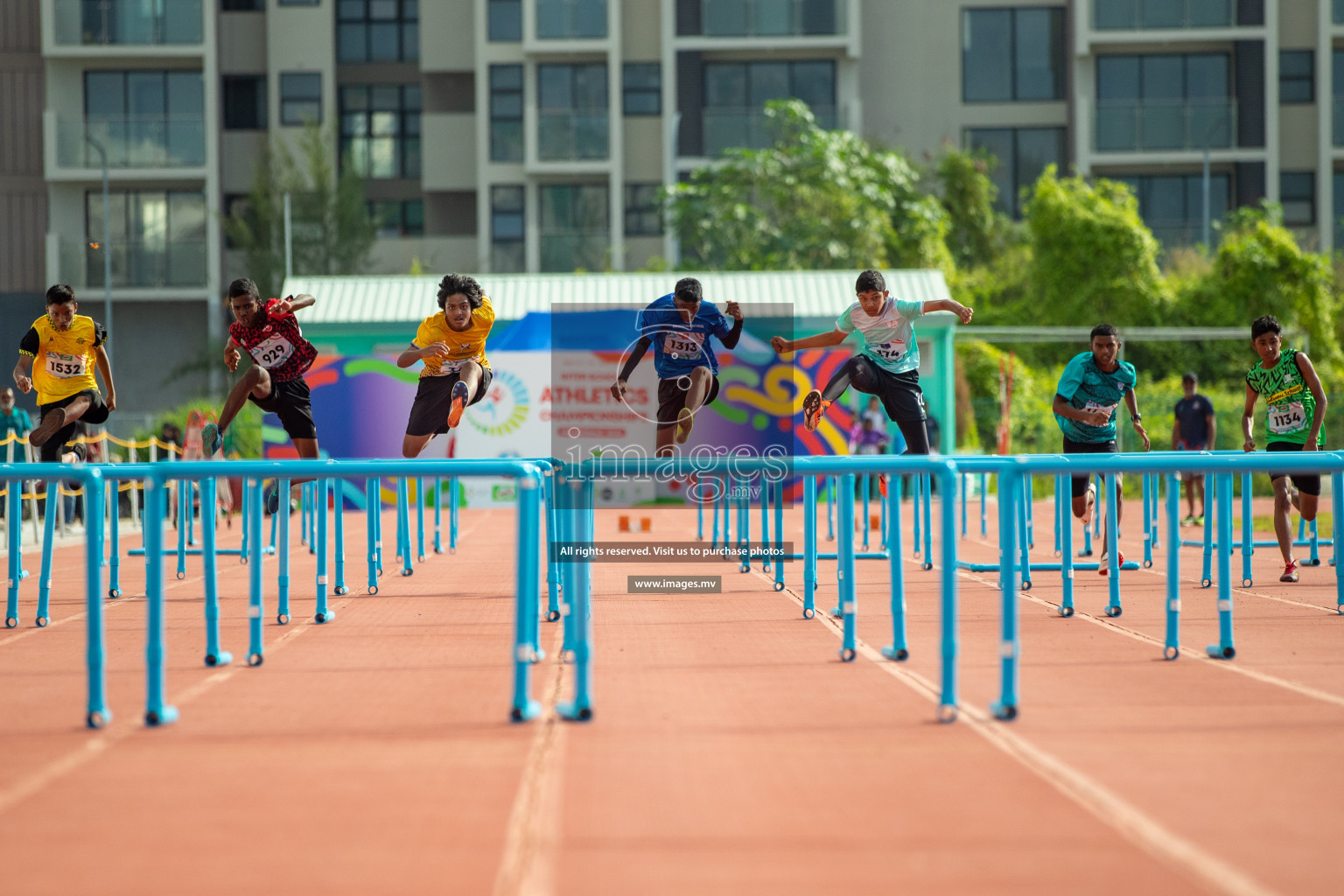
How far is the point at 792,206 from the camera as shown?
34.2m

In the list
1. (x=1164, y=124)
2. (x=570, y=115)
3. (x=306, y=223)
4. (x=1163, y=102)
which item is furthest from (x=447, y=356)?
(x=1163, y=102)

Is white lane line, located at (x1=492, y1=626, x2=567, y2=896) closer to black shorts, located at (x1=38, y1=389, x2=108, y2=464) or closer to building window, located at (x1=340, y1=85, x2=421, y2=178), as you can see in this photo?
black shorts, located at (x1=38, y1=389, x2=108, y2=464)

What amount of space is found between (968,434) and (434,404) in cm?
1973

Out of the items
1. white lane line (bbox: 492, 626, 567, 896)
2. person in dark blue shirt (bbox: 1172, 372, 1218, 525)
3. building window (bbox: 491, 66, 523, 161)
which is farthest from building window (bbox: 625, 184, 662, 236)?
white lane line (bbox: 492, 626, 567, 896)

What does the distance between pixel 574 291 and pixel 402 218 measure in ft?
56.4

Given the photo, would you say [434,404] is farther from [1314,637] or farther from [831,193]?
[831,193]

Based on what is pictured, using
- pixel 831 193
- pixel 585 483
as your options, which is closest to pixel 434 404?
pixel 585 483

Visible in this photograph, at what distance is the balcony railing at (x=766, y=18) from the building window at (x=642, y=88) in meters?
1.80

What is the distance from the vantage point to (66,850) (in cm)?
392

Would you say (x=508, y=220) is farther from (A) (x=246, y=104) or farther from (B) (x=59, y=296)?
(B) (x=59, y=296)

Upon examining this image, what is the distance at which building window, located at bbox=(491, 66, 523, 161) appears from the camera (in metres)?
37.2

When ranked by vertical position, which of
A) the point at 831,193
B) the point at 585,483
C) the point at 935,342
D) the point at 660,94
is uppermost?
the point at 660,94

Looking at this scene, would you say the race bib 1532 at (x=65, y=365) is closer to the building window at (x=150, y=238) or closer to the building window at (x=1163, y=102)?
the building window at (x=150, y=238)

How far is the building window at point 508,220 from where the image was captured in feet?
125
